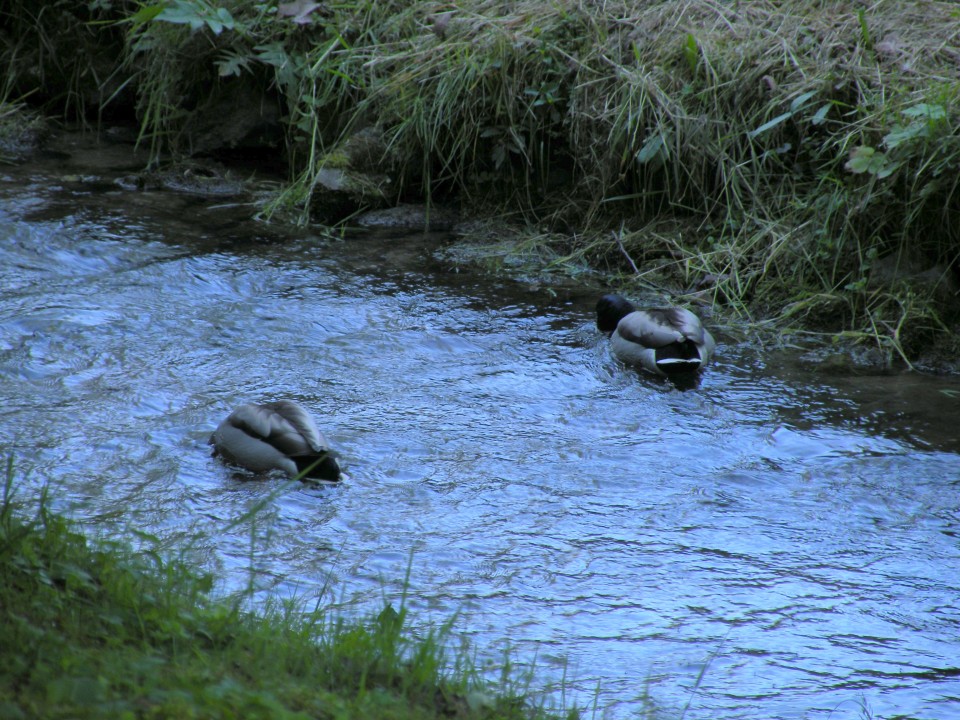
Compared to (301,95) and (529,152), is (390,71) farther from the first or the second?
(529,152)

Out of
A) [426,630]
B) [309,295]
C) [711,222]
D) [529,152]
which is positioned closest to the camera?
[426,630]

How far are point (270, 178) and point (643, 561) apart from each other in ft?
20.4

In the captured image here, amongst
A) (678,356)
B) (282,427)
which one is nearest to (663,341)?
(678,356)

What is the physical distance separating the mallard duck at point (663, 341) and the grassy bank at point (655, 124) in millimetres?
973

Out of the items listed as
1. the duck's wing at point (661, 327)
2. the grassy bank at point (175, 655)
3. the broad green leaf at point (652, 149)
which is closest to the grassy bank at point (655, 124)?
the broad green leaf at point (652, 149)

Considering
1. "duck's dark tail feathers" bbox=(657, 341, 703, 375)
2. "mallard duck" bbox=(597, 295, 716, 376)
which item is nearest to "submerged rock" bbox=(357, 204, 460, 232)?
"mallard duck" bbox=(597, 295, 716, 376)

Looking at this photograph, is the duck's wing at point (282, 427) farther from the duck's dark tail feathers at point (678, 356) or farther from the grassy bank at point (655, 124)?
the grassy bank at point (655, 124)

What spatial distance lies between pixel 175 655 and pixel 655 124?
Answer: 6029 mm

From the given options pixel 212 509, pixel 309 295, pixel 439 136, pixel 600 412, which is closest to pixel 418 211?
pixel 439 136

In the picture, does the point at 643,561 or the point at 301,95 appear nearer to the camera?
the point at 643,561

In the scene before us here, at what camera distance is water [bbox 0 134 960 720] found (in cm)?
346

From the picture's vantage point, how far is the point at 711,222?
759 cm

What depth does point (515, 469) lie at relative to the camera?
4.73 meters

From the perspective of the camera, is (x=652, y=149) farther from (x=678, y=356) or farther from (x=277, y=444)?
(x=277, y=444)
